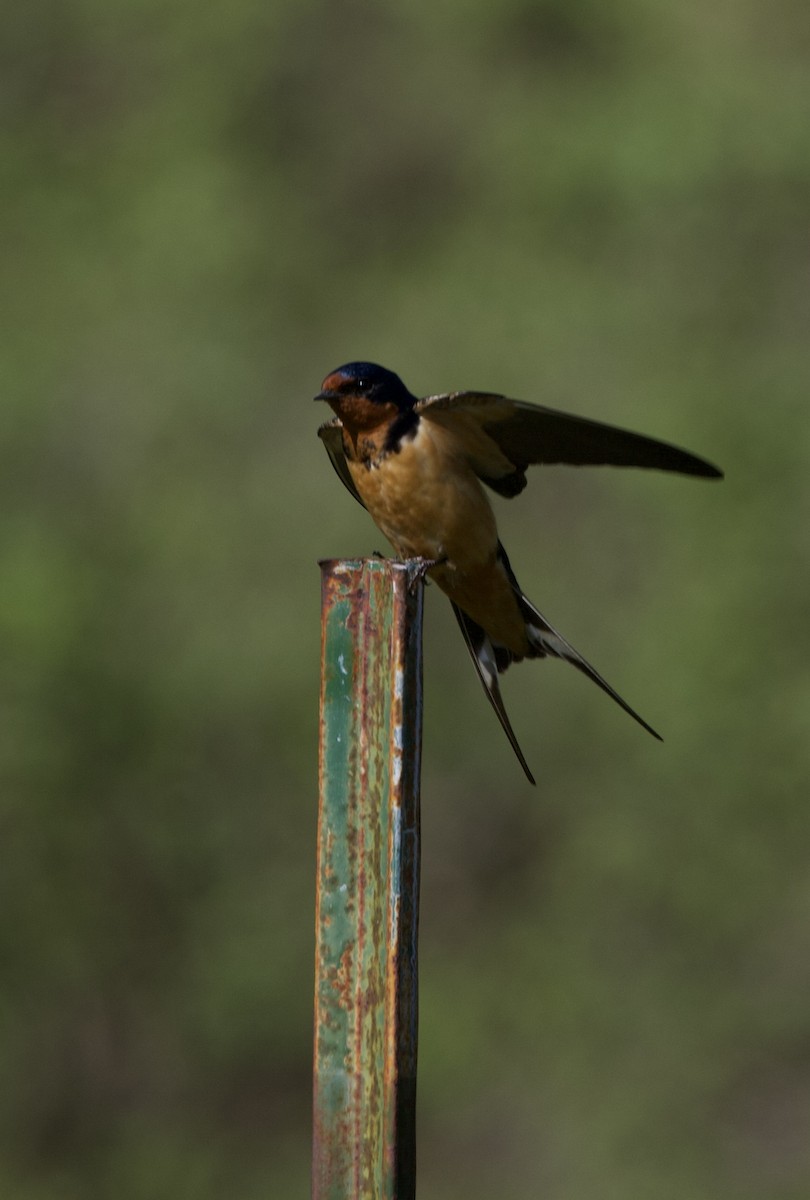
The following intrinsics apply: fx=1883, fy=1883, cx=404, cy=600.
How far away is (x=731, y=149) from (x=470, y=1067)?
5.80 meters

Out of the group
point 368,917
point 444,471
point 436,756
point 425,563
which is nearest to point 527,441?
point 444,471

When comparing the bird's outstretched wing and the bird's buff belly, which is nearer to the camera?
→ the bird's outstretched wing

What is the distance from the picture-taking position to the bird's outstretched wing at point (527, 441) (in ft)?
11.6

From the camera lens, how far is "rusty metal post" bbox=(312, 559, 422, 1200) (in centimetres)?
242

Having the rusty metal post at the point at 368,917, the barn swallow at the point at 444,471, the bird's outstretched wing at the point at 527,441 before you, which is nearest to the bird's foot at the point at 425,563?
the barn swallow at the point at 444,471

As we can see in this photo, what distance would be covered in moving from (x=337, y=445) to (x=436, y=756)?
544cm

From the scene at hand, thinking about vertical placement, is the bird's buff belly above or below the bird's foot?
above

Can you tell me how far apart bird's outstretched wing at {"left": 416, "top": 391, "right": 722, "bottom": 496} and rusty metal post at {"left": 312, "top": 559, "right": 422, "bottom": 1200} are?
104cm

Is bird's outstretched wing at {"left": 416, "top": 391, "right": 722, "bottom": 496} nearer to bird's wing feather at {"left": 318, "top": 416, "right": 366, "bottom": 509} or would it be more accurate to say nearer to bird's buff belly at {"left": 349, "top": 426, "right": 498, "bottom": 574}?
bird's buff belly at {"left": 349, "top": 426, "right": 498, "bottom": 574}

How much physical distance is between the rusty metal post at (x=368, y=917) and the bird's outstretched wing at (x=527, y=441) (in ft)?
3.42

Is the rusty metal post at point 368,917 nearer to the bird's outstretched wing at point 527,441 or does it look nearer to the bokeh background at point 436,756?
the bird's outstretched wing at point 527,441

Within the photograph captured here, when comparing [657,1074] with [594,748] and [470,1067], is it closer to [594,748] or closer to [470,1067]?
[470,1067]

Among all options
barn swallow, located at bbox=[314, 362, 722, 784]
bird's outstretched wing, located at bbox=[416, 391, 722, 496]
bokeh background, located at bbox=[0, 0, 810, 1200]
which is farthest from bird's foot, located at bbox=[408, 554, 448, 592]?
bokeh background, located at bbox=[0, 0, 810, 1200]

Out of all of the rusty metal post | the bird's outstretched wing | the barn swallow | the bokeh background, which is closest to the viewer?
the rusty metal post
